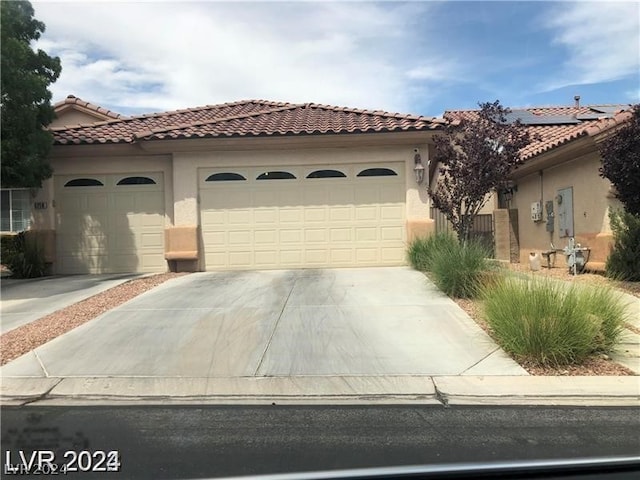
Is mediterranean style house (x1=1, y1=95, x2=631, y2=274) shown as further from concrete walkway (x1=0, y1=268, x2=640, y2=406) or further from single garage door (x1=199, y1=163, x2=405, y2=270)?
concrete walkway (x1=0, y1=268, x2=640, y2=406)

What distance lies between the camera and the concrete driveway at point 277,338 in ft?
21.6

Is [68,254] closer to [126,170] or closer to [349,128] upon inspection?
[126,170]

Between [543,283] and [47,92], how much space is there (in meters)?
11.1

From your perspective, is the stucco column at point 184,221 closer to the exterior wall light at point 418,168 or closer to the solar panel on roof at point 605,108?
the exterior wall light at point 418,168

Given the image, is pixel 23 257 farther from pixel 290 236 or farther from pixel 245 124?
pixel 290 236

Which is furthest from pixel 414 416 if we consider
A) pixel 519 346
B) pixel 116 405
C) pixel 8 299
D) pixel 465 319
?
pixel 8 299

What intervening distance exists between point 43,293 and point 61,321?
121 inches

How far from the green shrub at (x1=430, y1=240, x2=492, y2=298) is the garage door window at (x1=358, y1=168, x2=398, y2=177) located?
4.38 meters

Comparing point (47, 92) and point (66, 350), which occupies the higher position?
point (47, 92)

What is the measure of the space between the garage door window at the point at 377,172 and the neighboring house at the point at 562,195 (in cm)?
280

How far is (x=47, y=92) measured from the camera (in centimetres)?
1273

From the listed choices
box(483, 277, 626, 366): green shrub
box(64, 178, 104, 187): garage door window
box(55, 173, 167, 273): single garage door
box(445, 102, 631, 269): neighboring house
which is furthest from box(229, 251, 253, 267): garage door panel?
box(483, 277, 626, 366): green shrub

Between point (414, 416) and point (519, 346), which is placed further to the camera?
point (519, 346)

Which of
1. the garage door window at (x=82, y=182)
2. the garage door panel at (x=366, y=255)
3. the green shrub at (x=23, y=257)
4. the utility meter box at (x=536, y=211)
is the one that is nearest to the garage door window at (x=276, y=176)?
the garage door panel at (x=366, y=255)
